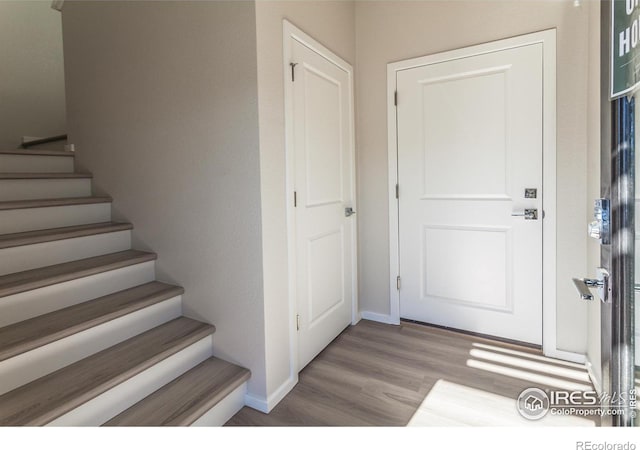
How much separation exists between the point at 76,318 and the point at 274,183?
115cm

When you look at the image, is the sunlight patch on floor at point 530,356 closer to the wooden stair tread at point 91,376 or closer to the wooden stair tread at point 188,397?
the wooden stair tread at point 188,397

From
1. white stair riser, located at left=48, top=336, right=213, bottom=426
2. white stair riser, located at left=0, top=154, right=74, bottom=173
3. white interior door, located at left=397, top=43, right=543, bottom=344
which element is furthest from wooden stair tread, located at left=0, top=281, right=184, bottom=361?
white interior door, located at left=397, top=43, right=543, bottom=344

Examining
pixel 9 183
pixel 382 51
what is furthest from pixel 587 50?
pixel 9 183

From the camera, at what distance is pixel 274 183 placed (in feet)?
5.95

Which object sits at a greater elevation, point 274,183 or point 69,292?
point 274,183

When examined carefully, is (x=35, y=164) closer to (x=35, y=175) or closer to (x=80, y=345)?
(x=35, y=175)

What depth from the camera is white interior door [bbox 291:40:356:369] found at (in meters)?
2.08

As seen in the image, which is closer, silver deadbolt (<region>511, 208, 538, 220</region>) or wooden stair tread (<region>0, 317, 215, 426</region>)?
wooden stair tread (<region>0, 317, 215, 426</region>)

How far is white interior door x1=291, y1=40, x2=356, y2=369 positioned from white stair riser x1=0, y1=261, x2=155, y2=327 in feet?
3.24

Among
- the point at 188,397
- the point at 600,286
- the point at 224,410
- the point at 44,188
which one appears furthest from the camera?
the point at 44,188

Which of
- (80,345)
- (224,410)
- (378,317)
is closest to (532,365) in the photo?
(378,317)

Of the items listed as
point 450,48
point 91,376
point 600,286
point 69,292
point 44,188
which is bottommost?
point 91,376

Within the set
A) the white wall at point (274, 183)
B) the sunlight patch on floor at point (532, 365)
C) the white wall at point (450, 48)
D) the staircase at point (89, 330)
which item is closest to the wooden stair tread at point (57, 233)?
the staircase at point (89, 330)

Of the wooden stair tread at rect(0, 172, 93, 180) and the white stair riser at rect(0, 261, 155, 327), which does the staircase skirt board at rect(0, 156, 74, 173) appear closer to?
the wooden stair tread at rect(0, 172, 93, 180)
